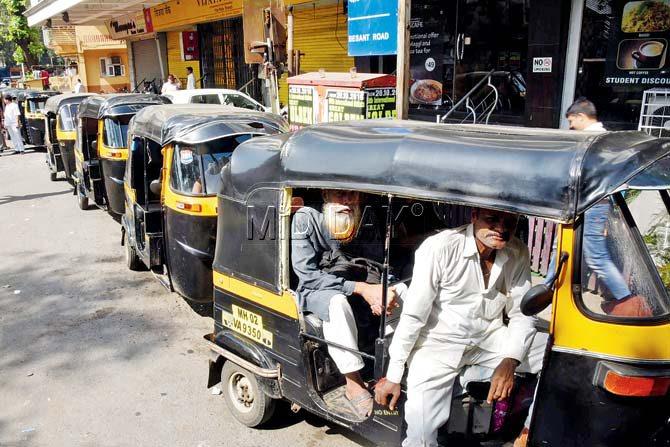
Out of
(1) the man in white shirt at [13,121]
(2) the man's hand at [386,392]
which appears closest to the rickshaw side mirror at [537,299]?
(2) the man's hand at [386,392]

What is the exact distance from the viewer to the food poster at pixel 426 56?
1118 cm

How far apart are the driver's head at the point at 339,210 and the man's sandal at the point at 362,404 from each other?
1.04 metres

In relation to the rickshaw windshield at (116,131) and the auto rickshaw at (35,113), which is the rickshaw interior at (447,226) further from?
the auto rickshaw at (35,113)

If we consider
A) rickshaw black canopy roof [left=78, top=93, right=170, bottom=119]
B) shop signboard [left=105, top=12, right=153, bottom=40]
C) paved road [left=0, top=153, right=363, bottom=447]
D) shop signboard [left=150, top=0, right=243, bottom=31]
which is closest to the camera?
paved road [left=0, top=153, right=363, bottom=447]

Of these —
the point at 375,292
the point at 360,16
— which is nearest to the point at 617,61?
the point at 360,16

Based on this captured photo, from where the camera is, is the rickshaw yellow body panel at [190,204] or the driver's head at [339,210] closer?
the driver's head at [339,210]

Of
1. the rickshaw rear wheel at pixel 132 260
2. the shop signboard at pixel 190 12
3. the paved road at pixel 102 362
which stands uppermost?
the shop signboard at pixel 190 12

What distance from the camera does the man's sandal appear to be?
334 cm

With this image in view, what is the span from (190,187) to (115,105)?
4.30m

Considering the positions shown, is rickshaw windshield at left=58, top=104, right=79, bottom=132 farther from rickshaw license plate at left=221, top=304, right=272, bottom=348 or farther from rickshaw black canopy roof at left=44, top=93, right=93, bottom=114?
rickshaw license plate at left=221, top=304, right=272, bottom=348

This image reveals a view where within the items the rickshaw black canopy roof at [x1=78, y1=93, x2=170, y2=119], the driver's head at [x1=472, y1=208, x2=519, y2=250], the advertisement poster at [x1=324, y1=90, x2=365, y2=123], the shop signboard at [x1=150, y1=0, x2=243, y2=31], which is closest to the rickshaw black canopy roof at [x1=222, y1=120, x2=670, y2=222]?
the driver's head at [x1=472, y1=208, x2=519, y2=250]

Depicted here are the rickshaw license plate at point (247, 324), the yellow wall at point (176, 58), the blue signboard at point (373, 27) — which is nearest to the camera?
the rickshaw license plate at point (247, 324)

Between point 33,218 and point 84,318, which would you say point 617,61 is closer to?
point 84,318

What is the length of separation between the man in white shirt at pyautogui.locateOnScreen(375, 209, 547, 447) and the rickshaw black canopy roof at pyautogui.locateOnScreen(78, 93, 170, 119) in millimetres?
7620
